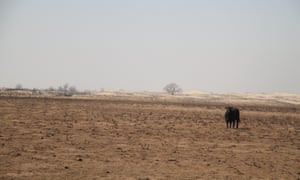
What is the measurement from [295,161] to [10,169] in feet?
33.8

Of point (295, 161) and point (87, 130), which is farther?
point (87, 130)

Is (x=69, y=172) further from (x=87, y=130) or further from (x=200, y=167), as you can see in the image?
(x=87, y=130)

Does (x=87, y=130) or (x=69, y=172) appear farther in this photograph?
(x=87, y=130)

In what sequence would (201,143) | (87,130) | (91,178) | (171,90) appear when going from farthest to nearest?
1. (171,90)
2. (87,130)
3. (201,143)
4. (91,178)

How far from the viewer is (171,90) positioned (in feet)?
627

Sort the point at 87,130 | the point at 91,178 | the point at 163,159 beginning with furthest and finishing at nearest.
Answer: the point at 87,130 → the point at 163,159 → the point at 91,178

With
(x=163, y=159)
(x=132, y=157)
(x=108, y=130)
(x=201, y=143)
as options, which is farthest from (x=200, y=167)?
(x=108, y=130)

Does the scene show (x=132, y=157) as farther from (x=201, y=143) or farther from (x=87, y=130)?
(x=87, y=130)

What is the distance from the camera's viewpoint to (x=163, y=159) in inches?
520

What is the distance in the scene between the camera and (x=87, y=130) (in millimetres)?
20781

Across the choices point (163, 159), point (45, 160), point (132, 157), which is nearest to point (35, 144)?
point (45, 160)

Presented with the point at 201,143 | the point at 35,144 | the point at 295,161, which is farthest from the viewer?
the point at 201,143

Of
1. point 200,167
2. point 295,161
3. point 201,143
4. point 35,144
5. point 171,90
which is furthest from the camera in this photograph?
point 171,90

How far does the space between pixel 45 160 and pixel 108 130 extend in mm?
9118
